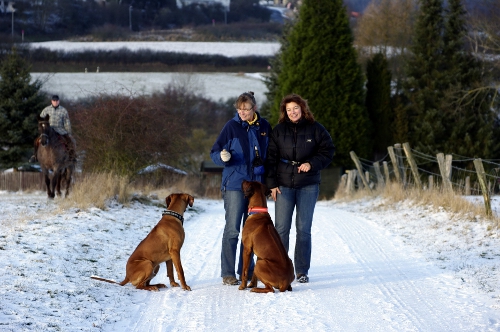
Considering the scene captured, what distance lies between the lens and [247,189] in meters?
7.57

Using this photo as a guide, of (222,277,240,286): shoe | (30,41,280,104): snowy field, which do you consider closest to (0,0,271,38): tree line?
(30,41,280,104): snowy field

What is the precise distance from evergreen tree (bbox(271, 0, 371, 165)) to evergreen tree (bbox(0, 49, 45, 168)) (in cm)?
1219

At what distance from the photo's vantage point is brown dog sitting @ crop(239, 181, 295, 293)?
285 inches

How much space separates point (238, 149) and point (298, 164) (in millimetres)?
705

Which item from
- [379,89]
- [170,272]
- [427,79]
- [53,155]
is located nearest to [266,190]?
[170,272]

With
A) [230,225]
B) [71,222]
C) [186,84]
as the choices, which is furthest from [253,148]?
[186,84]

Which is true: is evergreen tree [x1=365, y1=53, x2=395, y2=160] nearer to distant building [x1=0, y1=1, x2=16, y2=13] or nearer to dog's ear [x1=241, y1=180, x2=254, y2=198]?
dog's ear [x1=241, y1=180, x2=254, y2=198]

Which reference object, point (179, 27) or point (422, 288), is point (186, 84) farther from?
point (422, 288)

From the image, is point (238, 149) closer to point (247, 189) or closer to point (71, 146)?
point (247, 189)

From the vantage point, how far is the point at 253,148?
7918mm

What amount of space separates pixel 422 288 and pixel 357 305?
1.21m

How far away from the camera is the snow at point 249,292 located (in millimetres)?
6207

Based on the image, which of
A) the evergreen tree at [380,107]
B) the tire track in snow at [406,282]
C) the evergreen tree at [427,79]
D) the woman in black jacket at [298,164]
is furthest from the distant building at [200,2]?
the woman in black jacket at [298,164]

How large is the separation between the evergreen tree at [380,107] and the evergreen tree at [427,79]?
1.50m
